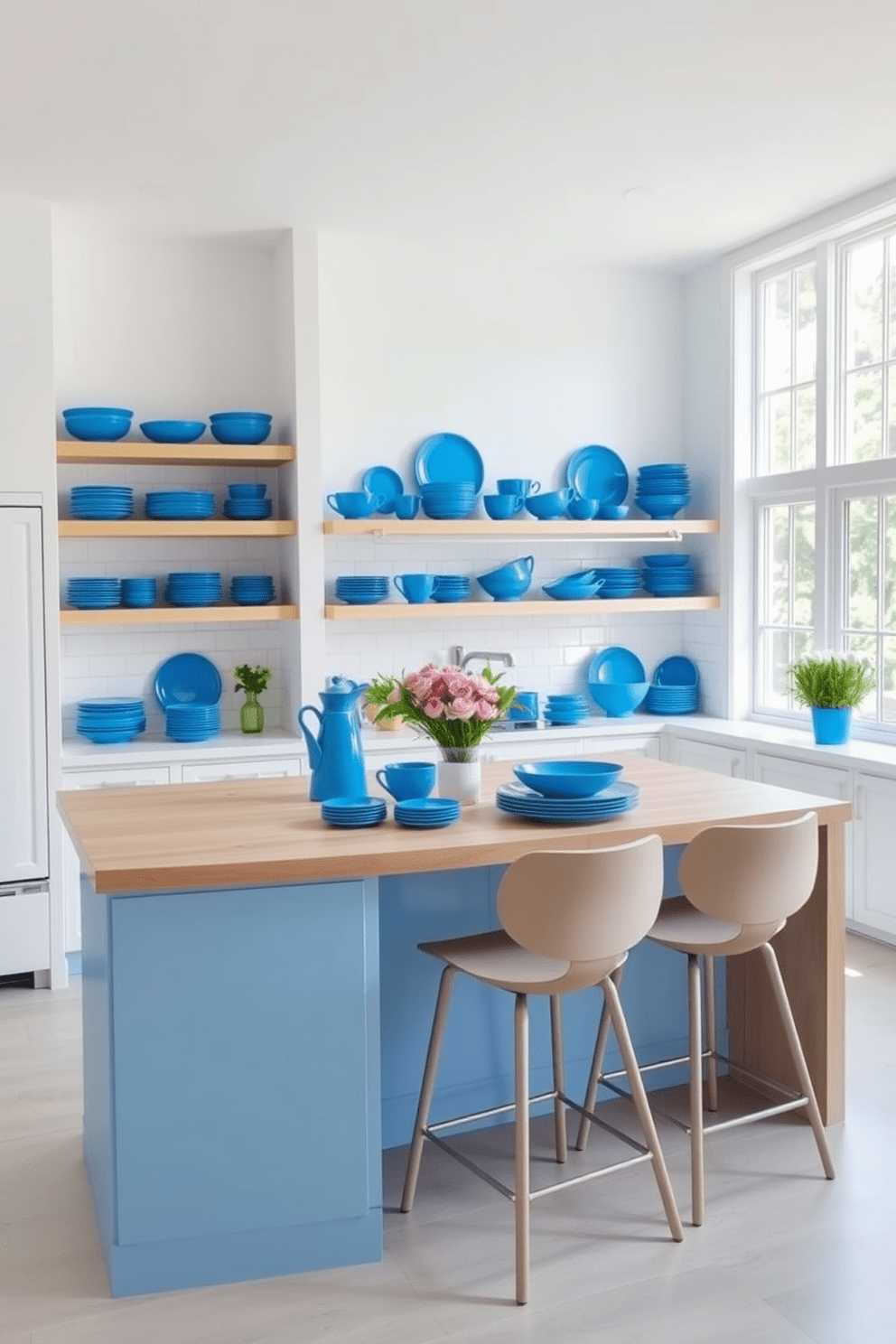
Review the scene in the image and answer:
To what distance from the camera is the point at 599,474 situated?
6.64 meters

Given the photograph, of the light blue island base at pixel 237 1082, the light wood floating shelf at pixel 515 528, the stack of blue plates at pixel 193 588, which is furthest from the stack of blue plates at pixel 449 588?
the light blue island base at pixel 237 1082

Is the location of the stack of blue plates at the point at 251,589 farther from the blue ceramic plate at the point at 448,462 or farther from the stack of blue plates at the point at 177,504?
the blue ceramic plate at the point at 448,462

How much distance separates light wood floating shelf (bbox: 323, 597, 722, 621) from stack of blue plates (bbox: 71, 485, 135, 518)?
0.99m

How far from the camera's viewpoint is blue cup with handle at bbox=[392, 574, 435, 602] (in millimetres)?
5930

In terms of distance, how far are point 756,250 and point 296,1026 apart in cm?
459

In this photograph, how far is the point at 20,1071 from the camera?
4.19 m

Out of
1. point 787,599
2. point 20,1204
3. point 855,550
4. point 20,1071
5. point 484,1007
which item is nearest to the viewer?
point 20,1204

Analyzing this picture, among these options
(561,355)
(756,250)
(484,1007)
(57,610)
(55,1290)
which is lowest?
(55,1290)

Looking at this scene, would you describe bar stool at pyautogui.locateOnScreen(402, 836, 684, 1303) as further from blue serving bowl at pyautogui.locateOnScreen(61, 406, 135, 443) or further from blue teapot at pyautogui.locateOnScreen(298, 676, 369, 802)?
blue serving bowl at pyautogui.locateOnScreen(61, 406, 135, 443)

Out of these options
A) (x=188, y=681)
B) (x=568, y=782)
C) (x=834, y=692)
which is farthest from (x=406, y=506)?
(x=568, y=782)

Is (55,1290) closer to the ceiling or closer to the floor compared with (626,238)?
closer to the floor

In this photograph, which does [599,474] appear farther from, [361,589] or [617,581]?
[361,589]

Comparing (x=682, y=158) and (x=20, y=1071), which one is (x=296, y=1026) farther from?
(x=682, y=158)

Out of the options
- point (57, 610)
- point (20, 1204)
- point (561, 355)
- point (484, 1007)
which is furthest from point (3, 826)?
point (561, 355)
